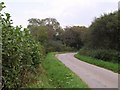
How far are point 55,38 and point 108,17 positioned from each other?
5895cm

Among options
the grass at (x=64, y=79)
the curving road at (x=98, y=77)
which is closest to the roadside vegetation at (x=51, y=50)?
the grass at (x=64, y=79)

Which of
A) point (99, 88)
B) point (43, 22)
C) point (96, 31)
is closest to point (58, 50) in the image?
point (43, 22)

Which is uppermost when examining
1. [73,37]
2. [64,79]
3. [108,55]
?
[73,37]

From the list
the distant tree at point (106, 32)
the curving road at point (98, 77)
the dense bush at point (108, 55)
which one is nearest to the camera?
the curving road at point (98, 77)

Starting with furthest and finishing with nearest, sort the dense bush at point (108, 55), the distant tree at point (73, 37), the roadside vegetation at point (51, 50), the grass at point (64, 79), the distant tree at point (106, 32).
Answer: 1. the distant tree at point (73, 37)
2. the distant tree at point (106, 32)
3. the dense bush at point (108, 55)
4. the grass at point (64, 79)
5. the roadside vegetation at point (51, 50)

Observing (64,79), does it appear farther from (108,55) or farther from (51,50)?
(51,50)

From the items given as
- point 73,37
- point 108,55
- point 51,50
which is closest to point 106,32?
point 108,55

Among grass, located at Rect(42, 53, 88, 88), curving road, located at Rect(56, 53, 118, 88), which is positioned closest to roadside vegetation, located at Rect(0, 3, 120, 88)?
grass, located at Rect(42, 53, 88, 88)

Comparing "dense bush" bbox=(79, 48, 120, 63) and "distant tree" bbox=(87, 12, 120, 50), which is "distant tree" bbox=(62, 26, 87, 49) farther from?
"dense bush" bbox=(79, 48, 120, 63)

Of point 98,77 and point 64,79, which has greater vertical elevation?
point 64,79

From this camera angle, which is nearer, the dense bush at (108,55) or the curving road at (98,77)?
the curving road at (98,77)

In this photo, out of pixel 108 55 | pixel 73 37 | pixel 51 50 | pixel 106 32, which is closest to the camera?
pixel 108 55

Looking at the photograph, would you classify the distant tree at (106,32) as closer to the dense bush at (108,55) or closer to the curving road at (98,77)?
the dense bush at (108,55)

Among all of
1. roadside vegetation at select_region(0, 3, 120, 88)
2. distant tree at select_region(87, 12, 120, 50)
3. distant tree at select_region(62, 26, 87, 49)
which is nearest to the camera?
roadside vegetation at select_region(0, 3, 120, 88)
